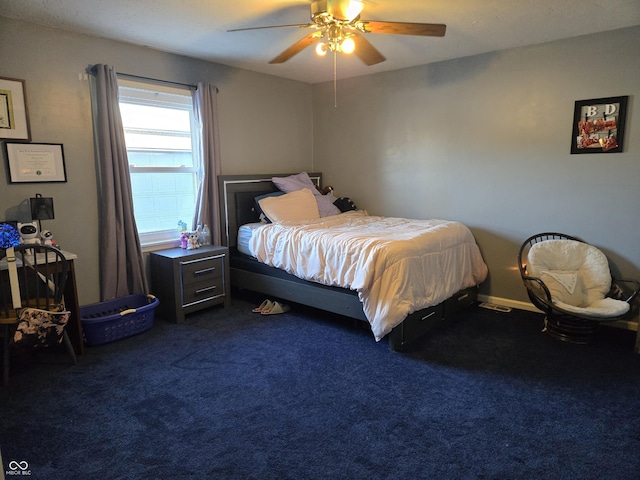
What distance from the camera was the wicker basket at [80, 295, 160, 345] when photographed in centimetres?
313

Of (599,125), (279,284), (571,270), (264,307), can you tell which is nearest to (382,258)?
(279,284)

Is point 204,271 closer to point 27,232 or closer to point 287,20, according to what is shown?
point 27,232

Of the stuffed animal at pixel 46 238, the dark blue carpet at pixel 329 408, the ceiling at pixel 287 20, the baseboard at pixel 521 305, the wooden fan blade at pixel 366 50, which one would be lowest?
the dark blue carpet at pixel 329 408

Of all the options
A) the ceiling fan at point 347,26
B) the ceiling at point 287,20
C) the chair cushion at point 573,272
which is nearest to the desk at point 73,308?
the ceiling at point 287,20

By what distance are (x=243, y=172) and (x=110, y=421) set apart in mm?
2926

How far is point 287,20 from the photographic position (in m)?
3.02

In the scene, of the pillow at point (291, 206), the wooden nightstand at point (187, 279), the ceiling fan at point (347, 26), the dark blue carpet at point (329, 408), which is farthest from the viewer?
the pillow at point (291, 206)

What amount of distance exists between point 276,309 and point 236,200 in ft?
4.21

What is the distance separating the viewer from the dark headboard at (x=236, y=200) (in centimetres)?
428

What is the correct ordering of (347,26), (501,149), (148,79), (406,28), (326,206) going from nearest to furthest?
(406,28)
(347,26)
(148,79)
(501,149)
(326,206)

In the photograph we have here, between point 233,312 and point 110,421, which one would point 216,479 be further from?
point 233,312

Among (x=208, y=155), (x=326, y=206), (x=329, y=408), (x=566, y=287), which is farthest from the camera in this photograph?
(x=326, y=206)

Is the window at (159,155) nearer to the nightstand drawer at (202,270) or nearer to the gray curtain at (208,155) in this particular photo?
the gray curtain at (208,155)

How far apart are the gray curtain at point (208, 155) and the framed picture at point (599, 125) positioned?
3.27m
